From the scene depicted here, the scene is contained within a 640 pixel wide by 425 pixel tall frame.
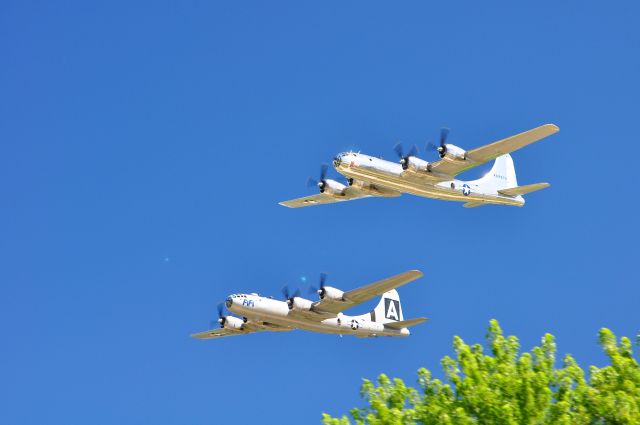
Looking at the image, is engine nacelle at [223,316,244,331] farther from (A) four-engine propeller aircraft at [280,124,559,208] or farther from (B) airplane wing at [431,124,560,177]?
(B) airplane wing at [431,124,560,177]

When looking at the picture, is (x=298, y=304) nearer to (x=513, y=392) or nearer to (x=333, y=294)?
(x=333, y=294)

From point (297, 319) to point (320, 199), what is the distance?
14.3 meters

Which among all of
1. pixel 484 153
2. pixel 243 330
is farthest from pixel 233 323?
pixel 484 153

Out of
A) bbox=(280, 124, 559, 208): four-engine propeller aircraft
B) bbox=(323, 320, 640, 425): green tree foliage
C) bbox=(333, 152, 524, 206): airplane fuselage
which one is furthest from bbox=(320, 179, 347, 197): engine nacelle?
bbox=(323, 320, 640, 425): green tree foliage

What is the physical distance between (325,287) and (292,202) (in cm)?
1661

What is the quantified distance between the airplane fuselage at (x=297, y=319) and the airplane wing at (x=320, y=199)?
9690 mm

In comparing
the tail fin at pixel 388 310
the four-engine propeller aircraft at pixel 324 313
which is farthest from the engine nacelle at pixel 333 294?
the tail fin at pixel 388 310

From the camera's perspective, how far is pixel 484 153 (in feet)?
255

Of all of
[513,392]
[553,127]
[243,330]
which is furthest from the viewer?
[243,330]

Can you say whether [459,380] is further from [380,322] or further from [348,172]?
[380,322]

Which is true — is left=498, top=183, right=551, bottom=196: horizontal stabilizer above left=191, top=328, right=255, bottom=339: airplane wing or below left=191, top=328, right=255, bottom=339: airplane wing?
above

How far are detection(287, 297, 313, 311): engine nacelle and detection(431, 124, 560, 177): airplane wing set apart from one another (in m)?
13.7

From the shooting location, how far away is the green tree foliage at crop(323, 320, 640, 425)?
155ft

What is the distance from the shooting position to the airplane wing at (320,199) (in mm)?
84875
